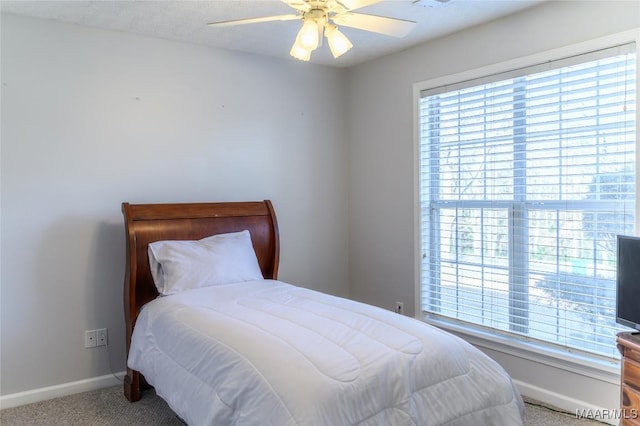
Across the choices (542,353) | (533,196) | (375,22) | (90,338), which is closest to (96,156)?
(90,338)

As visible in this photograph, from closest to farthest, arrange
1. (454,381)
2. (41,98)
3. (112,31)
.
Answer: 1. (454,381)
2. (41,98)
3. (112,31)

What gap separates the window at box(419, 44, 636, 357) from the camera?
8.32ft

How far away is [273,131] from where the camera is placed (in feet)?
12.7

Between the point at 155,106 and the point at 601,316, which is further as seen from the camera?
the point at 155,106

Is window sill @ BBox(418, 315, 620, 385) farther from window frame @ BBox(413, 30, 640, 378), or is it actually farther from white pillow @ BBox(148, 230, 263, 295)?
white pillow @ BBox(148, 230, 263, 295)

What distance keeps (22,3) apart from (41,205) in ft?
3.91

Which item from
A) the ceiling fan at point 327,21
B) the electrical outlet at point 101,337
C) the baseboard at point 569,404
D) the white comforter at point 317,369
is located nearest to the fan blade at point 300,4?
the ceiling fan at point 327,21

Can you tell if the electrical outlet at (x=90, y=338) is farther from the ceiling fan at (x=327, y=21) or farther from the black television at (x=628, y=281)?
the black television at (x=628, y=281)

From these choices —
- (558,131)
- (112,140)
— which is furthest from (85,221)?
(558,131)

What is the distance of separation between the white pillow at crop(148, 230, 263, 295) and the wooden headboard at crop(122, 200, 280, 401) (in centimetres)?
9

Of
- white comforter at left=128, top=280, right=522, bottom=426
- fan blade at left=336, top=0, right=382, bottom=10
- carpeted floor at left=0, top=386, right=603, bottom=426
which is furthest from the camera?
carpeted floor at left=0, top=386, right=603, bottom=426

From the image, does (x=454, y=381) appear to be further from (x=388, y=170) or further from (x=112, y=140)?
(x=112, y=140)

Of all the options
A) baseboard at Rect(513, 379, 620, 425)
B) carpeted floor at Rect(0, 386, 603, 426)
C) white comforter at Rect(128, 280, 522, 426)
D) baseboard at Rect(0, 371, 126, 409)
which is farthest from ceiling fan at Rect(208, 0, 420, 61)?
baseboard at Rect(0, 371, 126, 409)

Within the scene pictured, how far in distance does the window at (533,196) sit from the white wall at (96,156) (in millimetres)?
1329
